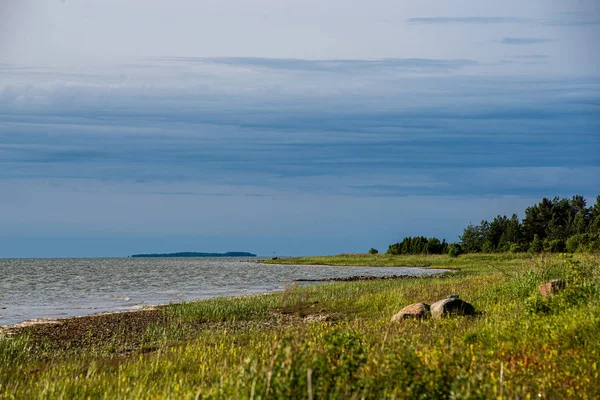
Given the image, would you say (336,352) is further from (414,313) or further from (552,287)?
(552,287)

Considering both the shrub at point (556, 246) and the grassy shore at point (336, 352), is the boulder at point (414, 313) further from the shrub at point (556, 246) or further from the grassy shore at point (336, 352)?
the shrub at point (556, 246)

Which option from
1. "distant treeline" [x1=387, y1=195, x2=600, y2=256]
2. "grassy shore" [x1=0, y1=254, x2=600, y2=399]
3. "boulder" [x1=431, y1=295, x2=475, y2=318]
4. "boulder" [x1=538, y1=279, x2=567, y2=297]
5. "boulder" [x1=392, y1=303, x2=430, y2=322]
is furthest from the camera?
"distant treeline" [x1=387, y1=195, x2=600, y2=256]

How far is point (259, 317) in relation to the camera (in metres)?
25.1

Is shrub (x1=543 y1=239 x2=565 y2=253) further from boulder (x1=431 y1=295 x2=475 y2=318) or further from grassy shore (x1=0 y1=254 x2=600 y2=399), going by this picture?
boulder (x1=431 y1=295 x2=475 y2=318)

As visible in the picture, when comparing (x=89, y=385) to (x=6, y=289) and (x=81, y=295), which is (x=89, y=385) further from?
(x=6, y=289)

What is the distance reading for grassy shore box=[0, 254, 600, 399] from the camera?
24.5 feet

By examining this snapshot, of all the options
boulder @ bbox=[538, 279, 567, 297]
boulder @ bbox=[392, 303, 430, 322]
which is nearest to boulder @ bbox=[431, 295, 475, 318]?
boulder @ bbox=[392, 303, 430, 322]

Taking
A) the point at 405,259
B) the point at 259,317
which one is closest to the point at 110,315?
the point at 259,317

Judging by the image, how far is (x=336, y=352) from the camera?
8.75m

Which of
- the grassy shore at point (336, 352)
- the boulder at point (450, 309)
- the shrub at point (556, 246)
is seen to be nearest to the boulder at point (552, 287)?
the grassy shore at point (336, 352)

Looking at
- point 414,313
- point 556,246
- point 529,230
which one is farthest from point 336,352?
point 529,230

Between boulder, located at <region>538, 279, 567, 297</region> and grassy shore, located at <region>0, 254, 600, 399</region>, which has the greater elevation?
boulder, located at <region>538, 279, 567, 297</region>

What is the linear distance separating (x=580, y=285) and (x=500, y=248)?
98.9 m

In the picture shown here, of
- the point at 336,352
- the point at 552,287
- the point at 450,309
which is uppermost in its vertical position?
the point at 552,287
